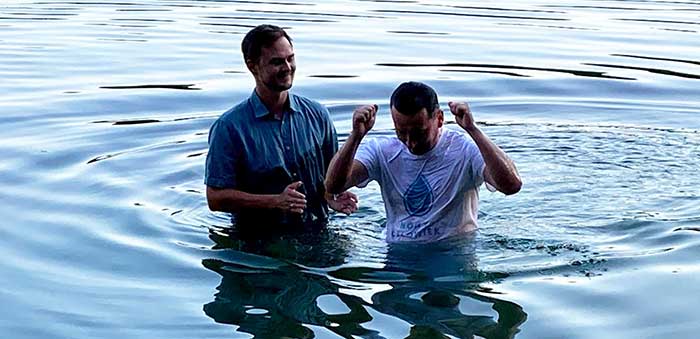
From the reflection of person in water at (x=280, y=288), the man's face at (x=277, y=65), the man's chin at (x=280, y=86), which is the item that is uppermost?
the man's face at (x=277, y=65)

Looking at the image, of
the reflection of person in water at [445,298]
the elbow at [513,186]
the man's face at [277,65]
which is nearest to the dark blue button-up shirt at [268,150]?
the man's face at [277,65]

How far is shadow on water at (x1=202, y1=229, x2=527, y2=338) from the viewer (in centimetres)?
774

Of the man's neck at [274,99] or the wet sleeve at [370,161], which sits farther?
the man's neck at [274,99]

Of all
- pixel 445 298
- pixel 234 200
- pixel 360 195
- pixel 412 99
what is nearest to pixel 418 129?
pixel 412 99

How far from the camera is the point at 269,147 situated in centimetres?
932

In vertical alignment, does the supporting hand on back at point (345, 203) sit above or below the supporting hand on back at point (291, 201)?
above

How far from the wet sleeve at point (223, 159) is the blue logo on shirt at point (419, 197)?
45.1 inches

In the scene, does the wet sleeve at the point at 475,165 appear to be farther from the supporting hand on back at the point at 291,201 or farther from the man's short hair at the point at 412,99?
the supporting hand on back at the point at 291,201

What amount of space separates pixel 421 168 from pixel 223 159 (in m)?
1.30

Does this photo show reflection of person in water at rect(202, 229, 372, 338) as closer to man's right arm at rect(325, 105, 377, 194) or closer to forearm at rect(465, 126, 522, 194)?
man's right arm at rect(325, 105, 377, 194)

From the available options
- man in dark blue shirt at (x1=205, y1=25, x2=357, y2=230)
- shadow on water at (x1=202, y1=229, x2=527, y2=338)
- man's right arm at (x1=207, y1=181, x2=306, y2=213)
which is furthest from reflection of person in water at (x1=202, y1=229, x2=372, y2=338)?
man's right arm at (x1=207, y1=181, x2=306, y2=213)

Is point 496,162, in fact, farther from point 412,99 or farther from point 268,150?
point 268,150

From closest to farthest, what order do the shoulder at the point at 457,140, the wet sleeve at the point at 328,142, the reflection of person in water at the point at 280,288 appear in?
1. the reflection of person in water at the point at 280,288
2. the shoulder at the point at 457,140
3. the wet sleeve at the point at 328,142

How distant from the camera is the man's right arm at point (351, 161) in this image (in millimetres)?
8312
